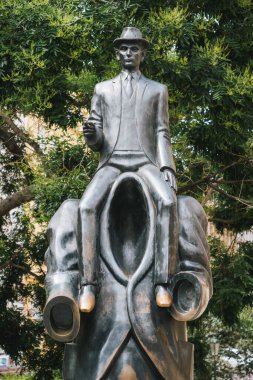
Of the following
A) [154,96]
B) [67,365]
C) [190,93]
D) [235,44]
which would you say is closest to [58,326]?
[67,365]

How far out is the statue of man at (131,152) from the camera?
711cm

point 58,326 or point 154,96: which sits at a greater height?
point 154,96

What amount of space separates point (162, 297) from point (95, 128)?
53.4 inches

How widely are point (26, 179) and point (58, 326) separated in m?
9.51

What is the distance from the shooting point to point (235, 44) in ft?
44.4

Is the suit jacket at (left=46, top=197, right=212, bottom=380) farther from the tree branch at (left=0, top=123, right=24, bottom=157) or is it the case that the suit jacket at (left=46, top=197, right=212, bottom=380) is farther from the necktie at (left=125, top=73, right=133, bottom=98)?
the tree branch at (left=0, top=123, right=24, bottom=157)

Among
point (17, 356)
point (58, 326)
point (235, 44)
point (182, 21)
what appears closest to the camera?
point (58, 326)

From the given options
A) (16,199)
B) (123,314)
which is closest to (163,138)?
(123,314)

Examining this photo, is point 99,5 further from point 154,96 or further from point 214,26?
point 154,96

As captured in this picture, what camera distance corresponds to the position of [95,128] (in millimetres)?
7535

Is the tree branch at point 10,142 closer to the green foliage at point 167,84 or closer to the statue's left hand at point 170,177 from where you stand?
the green foliage at point 167,84

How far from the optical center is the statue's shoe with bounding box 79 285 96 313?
6961 millimetres

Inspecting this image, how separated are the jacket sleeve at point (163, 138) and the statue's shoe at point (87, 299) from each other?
1.05 meters

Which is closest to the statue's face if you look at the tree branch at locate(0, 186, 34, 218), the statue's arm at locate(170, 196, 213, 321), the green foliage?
the statue's arm at locate(170, 196, 213, 321)
